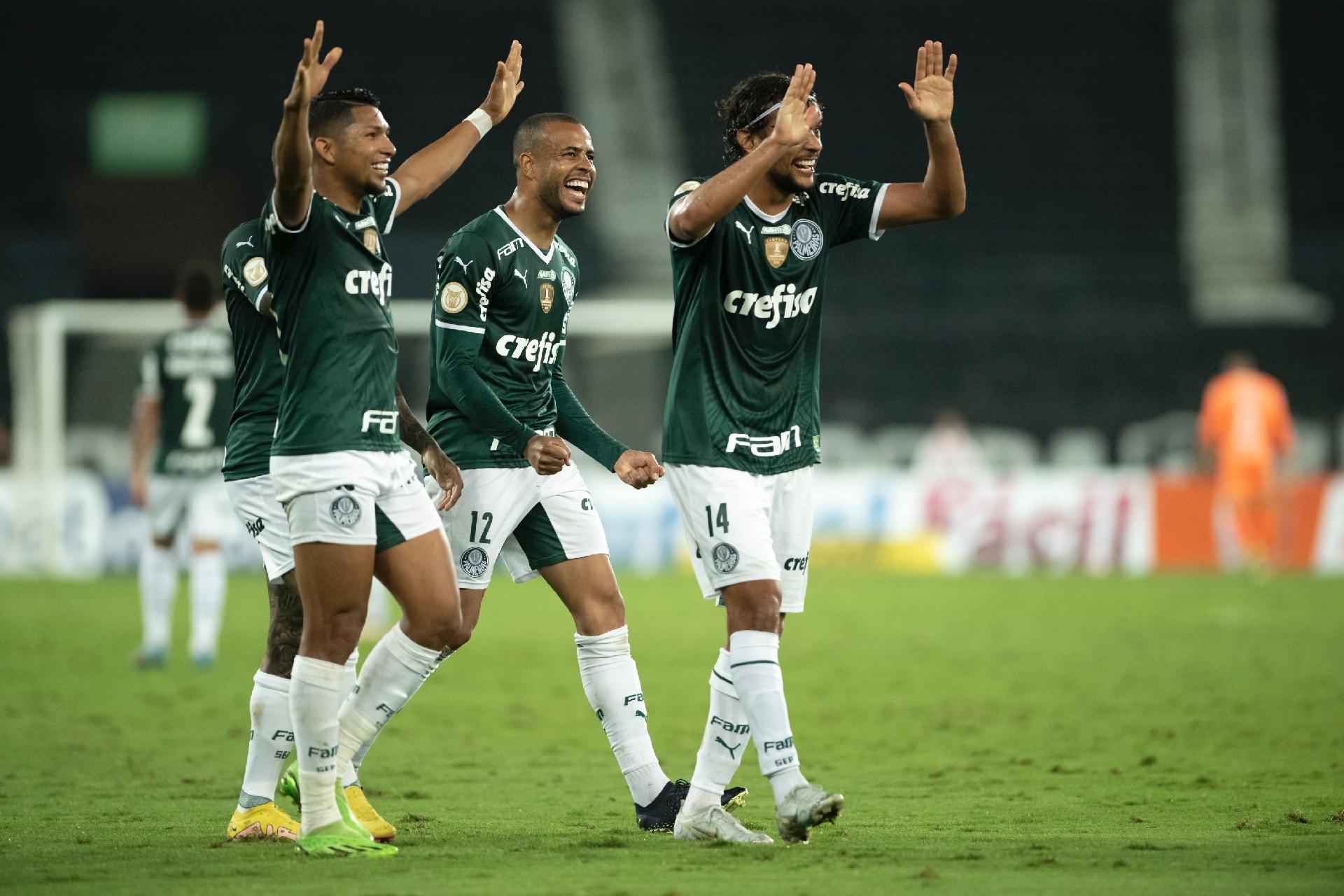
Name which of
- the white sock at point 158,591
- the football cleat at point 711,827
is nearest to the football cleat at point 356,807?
the football cleat at point 711,827

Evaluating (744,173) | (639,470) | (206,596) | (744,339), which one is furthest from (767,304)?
(206,596)

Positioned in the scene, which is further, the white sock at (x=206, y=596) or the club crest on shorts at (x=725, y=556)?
the white sock at (x=206, y=596)

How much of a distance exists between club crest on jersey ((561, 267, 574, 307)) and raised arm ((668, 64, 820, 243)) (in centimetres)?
69

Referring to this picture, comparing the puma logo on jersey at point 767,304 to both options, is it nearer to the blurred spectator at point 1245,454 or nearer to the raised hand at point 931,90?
the raised hand at point 931,90

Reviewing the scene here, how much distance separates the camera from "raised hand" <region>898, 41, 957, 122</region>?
212 inches

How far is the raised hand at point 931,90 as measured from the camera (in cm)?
539

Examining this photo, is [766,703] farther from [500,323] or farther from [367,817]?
[500,323]

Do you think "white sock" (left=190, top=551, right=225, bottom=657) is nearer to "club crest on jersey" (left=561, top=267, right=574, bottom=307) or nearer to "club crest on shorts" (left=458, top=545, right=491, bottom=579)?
"club crest on shorts" (left=458, top=545, right=491, bottom=579)

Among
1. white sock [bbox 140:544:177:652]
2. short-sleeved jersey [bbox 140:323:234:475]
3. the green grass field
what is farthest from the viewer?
white sock [bbox 140:544:177:652]

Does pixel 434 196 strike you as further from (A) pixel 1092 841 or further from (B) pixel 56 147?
(A) pixel 1092 841

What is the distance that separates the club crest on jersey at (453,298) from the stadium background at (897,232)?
1339cm

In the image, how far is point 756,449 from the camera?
5.32 metres

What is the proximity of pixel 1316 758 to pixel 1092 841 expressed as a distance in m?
2.41

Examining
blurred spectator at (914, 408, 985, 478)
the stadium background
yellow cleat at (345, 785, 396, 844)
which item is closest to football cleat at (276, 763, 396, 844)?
yellow cleat at (345, 785, 396, 844)
